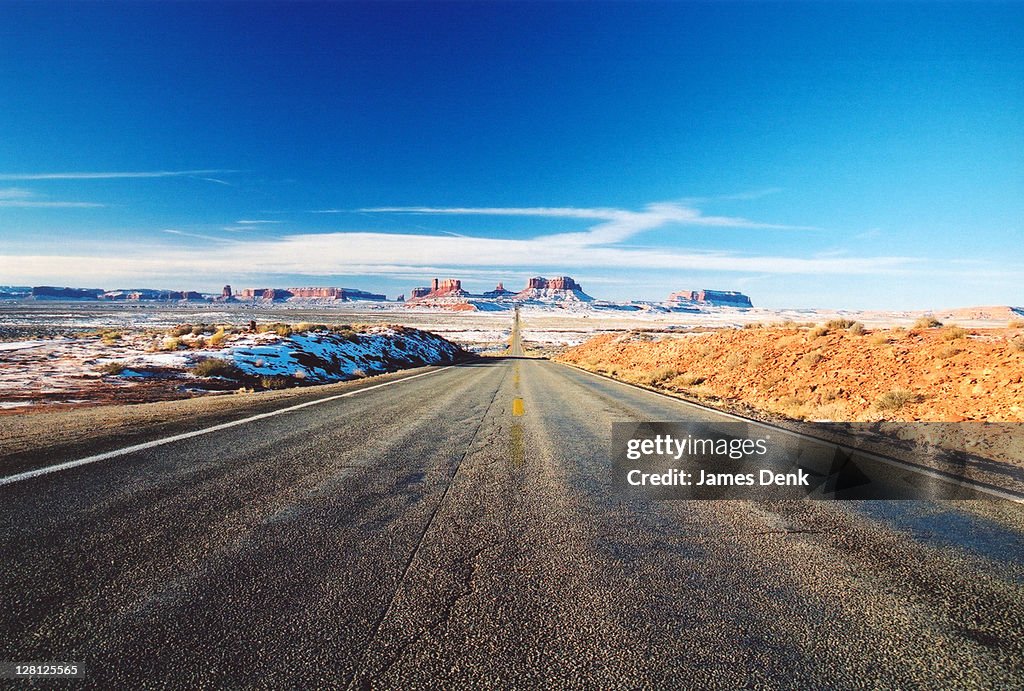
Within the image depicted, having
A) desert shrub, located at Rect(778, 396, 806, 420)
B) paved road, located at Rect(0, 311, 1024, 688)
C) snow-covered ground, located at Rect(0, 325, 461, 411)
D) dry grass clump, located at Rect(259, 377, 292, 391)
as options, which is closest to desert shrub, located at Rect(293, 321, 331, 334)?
snow-covered ground, located at Rect(0, 325, 461, 411)

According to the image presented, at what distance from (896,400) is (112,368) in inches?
821

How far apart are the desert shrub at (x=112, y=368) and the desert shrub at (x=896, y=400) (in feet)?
66.0

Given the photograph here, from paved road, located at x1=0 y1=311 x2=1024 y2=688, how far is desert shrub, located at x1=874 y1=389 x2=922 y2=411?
25.6 feet

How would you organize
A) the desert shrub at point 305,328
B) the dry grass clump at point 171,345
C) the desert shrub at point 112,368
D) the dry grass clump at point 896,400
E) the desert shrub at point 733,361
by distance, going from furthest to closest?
1. the desert shrub at point 305,328
2. the dry grass clump at point 171,345
3. the desert shrub at point 733,361
4. the desert shrub at point 112,368
5. the dry grass clump at point 896,400

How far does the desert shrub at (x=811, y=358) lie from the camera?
1427cm

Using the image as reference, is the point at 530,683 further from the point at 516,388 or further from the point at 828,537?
the point at 516,388

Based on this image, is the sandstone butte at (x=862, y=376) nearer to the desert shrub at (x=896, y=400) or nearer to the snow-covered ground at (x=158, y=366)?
the desert shrub at (x=896, y=400)

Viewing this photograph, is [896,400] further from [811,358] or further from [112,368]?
[112,368]

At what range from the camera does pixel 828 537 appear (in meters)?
3.17

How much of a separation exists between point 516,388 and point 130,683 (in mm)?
12413

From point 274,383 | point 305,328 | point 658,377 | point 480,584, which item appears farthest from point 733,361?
point 305,328

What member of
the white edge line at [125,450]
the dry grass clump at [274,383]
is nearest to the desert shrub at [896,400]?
the white edge line at [125,450]

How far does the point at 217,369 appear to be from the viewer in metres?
14.6

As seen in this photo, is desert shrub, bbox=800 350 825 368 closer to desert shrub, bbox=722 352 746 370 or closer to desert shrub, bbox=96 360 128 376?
desert shrub, bbox=722 352 746 370
